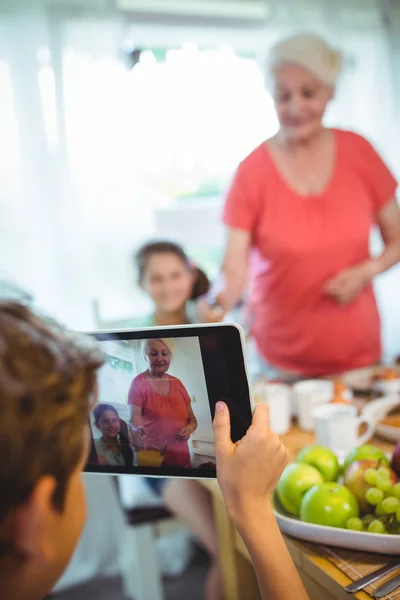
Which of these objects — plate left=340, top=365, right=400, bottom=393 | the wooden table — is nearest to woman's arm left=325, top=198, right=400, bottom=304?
plate left=340, top=365, right=400, bottom=393

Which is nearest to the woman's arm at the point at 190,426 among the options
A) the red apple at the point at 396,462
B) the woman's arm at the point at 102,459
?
the woman's arm at the point at 102,459

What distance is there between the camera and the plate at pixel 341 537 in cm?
76

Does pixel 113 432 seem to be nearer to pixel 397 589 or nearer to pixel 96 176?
pixel 397 589

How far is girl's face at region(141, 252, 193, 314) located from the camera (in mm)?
1745

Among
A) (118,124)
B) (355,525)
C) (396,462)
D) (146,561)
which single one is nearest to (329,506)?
(355,525)

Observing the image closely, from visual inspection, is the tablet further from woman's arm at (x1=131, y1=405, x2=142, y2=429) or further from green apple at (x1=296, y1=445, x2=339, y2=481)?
green apple at (x1=296, y1=445, x2=339, y2=481)

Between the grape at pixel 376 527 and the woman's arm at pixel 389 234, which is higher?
the woman's arm at pixel 389 234

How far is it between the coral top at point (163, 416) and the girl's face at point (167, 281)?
0.98 m

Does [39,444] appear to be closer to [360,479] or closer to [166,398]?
[166,398]

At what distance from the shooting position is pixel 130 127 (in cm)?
205

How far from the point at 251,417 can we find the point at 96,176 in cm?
150

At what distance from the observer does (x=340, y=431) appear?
1.09 m

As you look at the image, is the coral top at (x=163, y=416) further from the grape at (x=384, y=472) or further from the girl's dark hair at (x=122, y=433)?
the grape at (x=384, y=472)

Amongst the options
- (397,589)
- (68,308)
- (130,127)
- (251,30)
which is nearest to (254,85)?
(251,30)
